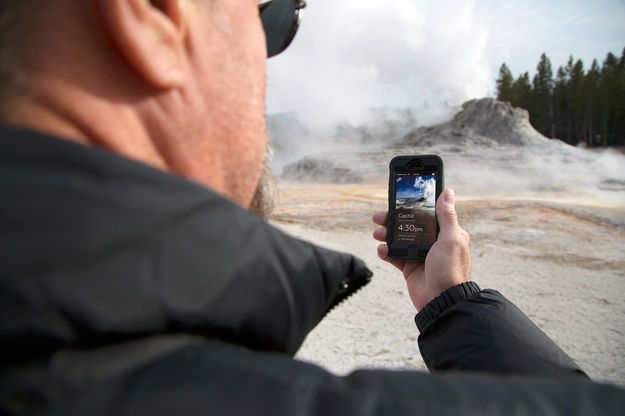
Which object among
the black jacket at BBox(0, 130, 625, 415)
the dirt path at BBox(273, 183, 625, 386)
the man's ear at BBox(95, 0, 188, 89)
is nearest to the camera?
the black jacket at BBox(0, 130, 625, 415)

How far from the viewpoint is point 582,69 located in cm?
3488

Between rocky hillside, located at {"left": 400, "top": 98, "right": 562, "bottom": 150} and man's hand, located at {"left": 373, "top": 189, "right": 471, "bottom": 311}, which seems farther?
rocky hillside, located at {"left": 400, "top": 98, "right": 562, "bottom": 150}

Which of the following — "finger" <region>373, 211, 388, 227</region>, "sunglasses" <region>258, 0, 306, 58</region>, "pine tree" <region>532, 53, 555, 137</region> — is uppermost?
"pine tree" <region>532, 53, 555, 137</region>

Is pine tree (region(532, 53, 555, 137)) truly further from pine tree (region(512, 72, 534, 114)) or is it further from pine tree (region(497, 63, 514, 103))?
pine tree (region(497, 63, 514, 103))

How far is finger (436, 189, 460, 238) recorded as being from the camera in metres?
1.51

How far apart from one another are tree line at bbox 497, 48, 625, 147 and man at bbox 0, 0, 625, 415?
39720 mm

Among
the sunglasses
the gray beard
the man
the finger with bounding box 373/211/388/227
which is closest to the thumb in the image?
the finger with bounding box 373/211/388/227

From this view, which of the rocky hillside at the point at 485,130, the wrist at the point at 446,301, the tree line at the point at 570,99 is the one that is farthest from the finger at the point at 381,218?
the tree line at the point at 570,99

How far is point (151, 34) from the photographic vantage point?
55 cm

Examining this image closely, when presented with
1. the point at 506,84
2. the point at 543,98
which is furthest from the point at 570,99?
the point at 506,84

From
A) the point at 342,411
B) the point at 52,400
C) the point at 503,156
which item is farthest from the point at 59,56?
the point at 503,156

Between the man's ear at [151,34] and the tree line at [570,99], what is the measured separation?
1566 inches

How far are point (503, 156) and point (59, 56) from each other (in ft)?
65.1

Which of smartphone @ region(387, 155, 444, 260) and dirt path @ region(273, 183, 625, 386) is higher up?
smartphone @ region(387, 155, 444, 260)
